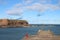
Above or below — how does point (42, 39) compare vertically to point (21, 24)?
below

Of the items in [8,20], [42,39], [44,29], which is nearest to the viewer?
[42,39]

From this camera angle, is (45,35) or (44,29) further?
(44,29)

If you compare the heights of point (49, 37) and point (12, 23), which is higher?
point (12, 23)

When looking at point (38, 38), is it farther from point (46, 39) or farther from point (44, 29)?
point (44, 29)

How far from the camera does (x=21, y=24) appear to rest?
728 cm

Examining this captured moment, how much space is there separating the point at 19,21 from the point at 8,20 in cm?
46

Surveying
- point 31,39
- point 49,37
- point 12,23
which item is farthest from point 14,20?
point 49,37

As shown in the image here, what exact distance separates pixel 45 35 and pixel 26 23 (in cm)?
81

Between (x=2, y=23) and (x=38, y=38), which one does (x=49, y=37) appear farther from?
(x=2, y=23)

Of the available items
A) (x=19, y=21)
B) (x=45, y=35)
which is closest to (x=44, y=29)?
(x=45, y=35)

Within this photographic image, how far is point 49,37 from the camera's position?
22.9ft

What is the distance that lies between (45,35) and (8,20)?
145 centimetres

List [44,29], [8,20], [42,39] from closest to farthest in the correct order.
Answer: [42,39]
[8,20]
[44,29]

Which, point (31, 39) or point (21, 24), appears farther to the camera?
point (21, 24)
